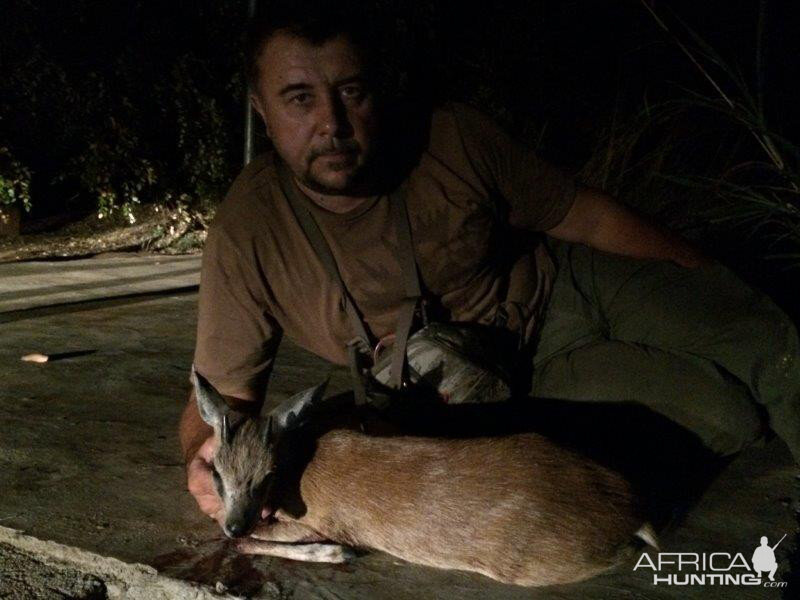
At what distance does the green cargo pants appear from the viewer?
3084 mm

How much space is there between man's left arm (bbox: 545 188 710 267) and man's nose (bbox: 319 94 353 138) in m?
0.97

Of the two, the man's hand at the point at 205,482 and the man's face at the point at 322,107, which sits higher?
the man's face at the point at 322,107

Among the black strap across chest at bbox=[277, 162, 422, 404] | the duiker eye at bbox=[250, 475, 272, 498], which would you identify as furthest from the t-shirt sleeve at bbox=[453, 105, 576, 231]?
the duiker eye at bbox=[250, 475, 272, 498]

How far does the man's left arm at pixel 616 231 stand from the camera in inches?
131

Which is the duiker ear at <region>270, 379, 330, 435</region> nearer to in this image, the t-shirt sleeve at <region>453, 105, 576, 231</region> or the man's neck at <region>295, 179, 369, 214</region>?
the man's neck at <region>295, 179, 369, 214</region>

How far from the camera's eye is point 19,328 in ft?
17.4

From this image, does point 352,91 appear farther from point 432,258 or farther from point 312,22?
point 432,258

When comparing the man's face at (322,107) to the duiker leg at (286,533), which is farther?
the man's face at (322,107)

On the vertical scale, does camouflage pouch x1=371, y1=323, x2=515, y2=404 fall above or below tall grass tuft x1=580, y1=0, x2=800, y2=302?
below

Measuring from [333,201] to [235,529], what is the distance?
4.23 ft

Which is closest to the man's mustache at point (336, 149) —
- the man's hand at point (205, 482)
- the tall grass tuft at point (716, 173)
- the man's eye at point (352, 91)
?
the man's eye at point (352, 91)

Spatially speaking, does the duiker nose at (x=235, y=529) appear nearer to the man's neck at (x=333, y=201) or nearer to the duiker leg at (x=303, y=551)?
the duiker leg at (x=303, y=551)

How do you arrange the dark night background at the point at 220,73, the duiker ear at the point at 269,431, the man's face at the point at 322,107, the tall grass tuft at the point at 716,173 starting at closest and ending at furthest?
the duiker ear at the point at 269,431
the man's face at the point at 322,107
the tall grass tuft at the point at 716,173
the dark night background at the point at 220,73

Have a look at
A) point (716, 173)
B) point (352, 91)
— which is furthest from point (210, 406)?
point (716, 173)
